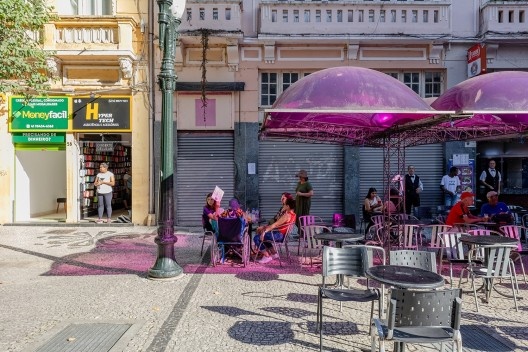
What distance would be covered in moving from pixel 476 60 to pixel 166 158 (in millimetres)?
10112

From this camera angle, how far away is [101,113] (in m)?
12.9

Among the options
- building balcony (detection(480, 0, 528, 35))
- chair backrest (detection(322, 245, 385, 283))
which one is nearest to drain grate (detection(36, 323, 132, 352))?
chair backrest (detection(322, 245, 385, 283))

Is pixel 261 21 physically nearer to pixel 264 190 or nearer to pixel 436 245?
pixel 264 190

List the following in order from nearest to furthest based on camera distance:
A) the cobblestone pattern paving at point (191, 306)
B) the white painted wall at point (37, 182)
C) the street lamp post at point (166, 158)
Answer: the cobblestone pattern paving at point (191, 306), the street lamp post at point (166, 158), the white painted wall at point (37, 182)

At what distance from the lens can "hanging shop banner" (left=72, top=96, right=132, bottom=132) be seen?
1293 centimetres

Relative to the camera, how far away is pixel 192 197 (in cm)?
1336

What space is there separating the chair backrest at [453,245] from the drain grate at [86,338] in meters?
4.69

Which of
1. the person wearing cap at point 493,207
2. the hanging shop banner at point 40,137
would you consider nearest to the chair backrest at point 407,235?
the person wearing cap at point 493,207

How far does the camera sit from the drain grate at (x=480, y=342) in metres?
4.26

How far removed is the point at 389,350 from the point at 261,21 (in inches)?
433

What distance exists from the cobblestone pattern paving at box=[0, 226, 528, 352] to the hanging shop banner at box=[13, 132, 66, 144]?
5252 millimetres

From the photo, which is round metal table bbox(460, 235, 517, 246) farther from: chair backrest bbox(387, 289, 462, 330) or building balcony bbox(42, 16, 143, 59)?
building balcony bbox(42, 16, 143, 59)

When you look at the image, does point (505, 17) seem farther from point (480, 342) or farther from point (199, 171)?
point (480, 342)

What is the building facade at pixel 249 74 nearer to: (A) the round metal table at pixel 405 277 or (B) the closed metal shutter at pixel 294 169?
(B) the closed metal shutter at pixel 294 169
